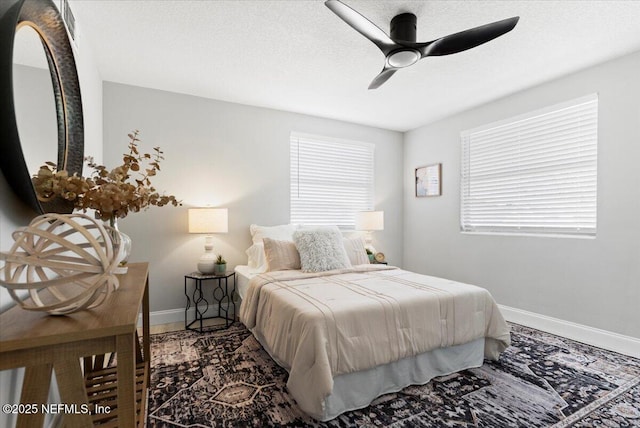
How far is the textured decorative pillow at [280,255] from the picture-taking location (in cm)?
322

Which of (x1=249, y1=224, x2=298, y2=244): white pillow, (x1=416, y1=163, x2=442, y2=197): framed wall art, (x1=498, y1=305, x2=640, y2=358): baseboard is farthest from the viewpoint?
(x1=416, y1=163, x2=442, y2=197): framed wall art

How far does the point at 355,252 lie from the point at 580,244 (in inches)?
88.3

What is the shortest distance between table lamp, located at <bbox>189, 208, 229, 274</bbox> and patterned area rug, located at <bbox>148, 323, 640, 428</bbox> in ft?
2.90

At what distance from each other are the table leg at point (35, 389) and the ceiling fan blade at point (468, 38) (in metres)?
2.46

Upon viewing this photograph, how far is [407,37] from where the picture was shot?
7.32ft

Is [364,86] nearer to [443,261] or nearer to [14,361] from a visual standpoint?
[443,261]

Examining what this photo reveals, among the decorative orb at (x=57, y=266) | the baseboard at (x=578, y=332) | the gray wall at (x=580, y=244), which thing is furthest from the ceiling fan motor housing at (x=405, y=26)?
the baseboard at (x=578, y=332)

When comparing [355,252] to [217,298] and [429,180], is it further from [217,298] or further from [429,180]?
[429,180]

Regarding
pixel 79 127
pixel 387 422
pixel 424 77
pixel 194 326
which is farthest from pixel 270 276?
pixel 424 77

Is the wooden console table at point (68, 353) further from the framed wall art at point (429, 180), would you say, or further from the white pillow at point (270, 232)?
the framed wall art at point (429, 180)

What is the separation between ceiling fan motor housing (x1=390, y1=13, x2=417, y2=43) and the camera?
2221 mm

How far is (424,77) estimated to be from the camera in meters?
3.23

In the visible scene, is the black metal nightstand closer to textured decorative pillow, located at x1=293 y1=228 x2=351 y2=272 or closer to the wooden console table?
textured decorative pillow, located at x1=293 y1=228 x2=351 y2=272

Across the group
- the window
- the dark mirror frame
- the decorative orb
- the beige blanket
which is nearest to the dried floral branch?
the dark mirror frame
